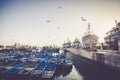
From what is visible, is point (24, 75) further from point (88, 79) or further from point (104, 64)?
point (104, 64)

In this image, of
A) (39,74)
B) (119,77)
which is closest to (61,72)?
(39,74)

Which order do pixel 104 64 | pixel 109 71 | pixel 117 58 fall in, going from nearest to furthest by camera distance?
1. pixel 117 58
2. pixel 109 71
3. pixel 104 64

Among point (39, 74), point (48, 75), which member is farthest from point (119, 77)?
point (39, 74)

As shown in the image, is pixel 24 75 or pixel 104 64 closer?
pixel 24 75

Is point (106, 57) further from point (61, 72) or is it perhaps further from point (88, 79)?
point (61, 72)

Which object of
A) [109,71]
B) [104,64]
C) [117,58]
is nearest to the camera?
[117,58]

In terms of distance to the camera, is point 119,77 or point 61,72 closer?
point 119,77

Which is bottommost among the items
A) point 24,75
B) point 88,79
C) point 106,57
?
point 88,79

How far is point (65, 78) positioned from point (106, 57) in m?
10.5

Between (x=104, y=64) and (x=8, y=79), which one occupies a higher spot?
(x=104, y=64)

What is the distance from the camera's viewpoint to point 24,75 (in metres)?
25.4

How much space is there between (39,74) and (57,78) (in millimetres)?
5344

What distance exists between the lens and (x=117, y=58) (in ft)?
78.5

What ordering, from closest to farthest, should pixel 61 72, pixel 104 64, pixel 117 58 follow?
1. pixel 117 58
2. pixel 104 64
3. pixel 61 72
